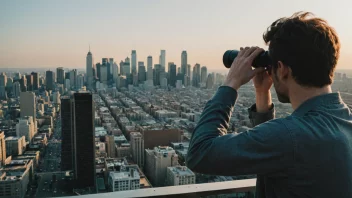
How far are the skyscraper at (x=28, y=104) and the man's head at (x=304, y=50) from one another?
8.65m

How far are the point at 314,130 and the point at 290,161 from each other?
0.04 m

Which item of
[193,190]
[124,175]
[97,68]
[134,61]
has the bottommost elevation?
[124,175]

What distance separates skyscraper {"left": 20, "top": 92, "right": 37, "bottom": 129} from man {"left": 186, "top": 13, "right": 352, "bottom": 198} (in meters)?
8.63

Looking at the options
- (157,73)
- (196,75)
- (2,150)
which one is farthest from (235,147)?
(157,73)

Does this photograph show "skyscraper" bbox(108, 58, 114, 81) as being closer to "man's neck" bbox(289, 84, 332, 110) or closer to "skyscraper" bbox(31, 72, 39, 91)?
"skyscraper" bbox(31, 72, 39, 91)

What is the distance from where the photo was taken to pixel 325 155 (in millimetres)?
349

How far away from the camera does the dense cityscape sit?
5.06 meters

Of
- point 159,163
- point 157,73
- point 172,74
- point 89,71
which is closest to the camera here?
point 159,163

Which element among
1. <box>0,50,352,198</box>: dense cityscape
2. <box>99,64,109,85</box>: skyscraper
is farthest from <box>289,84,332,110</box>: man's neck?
<box>99,64,109,85</box>: skyscraper

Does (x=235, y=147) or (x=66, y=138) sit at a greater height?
(x=235, y=147)

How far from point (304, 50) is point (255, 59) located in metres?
0.07

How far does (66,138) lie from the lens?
21.5 feet

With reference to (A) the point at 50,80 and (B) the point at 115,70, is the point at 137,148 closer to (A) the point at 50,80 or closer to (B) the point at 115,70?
(A) the point at 50,80

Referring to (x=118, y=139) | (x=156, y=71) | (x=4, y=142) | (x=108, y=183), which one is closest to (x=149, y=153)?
(x=108, y=183)
